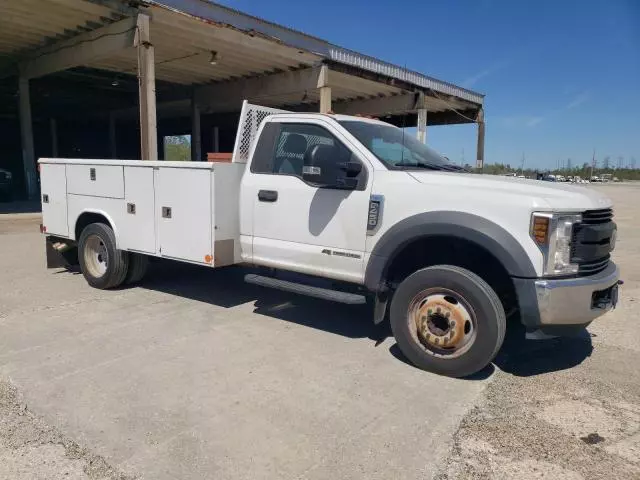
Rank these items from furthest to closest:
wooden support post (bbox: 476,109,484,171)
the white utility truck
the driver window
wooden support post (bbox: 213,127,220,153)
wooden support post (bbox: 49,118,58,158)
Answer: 1. wooden support post (bbox: 49,118,58,158)
2. wooden support post (bbox: 213,127,220,153)
3. wooden support post (bbox: 476,109,484,171)
4. the driver window
5. the white utility truck

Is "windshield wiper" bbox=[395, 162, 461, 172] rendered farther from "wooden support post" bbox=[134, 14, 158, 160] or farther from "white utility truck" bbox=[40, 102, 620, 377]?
"wooden support post" bbox=[134, 14, 158, 160]

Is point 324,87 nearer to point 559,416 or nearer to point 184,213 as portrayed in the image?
point 184,213

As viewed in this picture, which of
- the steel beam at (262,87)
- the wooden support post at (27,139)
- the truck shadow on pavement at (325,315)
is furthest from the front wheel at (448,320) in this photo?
the wooden support post at (27,139)

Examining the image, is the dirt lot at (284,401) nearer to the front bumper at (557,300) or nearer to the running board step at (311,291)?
the running board step at (311,291)

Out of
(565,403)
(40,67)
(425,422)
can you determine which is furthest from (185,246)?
(40,67)

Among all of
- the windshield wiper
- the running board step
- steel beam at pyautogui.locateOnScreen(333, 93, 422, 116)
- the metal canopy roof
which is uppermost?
the metal canopy roof

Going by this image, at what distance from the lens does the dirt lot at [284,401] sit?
108 inches

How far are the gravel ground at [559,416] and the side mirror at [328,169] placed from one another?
2.02 m

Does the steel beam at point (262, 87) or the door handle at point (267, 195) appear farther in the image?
the steel beam at point (262, 87)

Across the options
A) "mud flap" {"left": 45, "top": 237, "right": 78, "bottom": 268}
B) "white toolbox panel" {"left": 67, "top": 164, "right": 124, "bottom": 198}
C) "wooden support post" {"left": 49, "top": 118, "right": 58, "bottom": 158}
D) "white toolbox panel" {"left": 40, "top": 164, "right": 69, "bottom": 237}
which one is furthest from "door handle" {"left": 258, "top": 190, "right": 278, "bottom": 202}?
"wooden support post" {"left": 49, "top": 118, "right": 58, "bottom": 158}

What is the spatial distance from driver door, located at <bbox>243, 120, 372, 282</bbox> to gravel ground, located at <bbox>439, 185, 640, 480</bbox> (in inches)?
63.3

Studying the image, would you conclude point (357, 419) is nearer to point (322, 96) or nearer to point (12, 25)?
point (322, 96)

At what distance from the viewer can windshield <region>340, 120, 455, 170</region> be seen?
4.57 m

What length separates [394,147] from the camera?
16.0 ft
